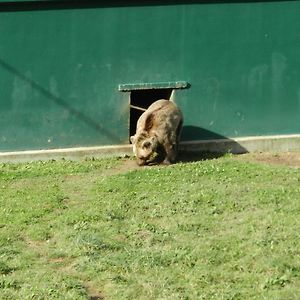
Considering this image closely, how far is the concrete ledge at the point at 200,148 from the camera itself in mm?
11039

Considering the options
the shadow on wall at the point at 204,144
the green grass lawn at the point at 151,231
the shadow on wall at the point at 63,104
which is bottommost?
the green grass lawn at the point at 151,231

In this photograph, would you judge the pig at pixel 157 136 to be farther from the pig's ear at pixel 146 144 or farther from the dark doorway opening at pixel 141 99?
the dark doorway opening at pixel 141 99

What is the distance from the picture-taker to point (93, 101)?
1118cm

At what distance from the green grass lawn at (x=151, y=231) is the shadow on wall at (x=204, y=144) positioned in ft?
2.52

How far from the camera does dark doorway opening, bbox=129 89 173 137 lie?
457 inches

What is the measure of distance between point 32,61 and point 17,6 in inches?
31.7

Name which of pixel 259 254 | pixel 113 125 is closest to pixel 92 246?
pixel 259 254

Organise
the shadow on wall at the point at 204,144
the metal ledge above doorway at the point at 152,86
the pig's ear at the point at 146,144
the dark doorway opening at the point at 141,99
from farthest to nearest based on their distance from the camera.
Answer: the dark doorway opening at the point at 141,99 < the shadow on wall at the point at 204,144 < the metal ledge above doorway at the point at 152,86 < the pig's ear at the point at 146,144

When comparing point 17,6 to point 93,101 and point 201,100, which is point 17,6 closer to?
point 93,101

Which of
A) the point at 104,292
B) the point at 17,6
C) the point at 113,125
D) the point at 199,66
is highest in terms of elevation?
the point at 17,6

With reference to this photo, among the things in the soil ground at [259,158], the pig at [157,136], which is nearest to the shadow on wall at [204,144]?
the soil ground at [259,158]

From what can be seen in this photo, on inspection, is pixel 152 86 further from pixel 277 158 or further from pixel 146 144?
pixel 277 158

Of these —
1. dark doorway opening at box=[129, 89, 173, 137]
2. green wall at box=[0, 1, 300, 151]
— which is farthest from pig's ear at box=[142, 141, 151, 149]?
dark doorway opening at box=[129, 89, 173, 137]

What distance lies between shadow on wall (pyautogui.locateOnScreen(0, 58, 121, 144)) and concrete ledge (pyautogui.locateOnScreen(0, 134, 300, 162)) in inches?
8.5
